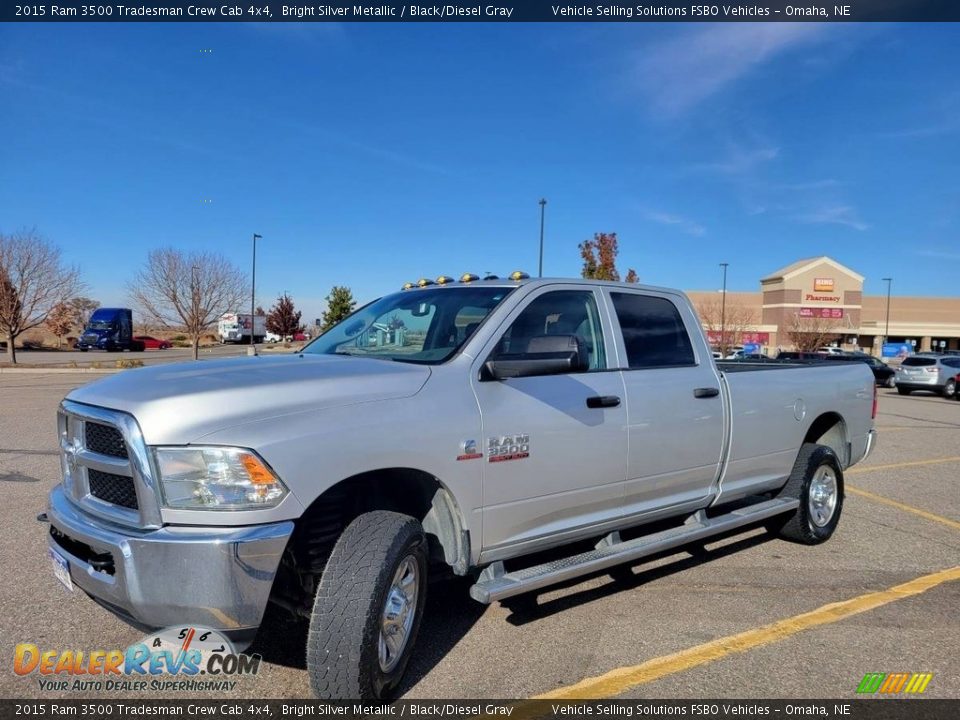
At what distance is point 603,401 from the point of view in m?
3.91

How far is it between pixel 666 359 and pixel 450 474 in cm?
203

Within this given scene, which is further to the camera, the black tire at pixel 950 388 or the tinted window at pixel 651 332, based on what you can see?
the black tire at pixel 950 388

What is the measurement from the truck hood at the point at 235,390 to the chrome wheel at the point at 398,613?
2.69ft

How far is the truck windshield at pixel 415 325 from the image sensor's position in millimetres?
3760

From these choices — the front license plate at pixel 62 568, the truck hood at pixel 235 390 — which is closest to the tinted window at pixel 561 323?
the truck hood at pixel 235 390

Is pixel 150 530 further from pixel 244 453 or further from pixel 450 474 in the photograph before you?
pixel 450 474

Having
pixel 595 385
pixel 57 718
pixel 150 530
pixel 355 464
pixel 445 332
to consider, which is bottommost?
pixel 57 718

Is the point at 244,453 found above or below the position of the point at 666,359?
below

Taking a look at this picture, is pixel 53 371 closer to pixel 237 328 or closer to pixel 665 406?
pixel 665 406

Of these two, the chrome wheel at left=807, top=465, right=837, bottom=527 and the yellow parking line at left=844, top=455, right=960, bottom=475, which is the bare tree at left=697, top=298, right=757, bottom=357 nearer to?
the yellow parking line at left=844, top=455, right=960, bottom=475

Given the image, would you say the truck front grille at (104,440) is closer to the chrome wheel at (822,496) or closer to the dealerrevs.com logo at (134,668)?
the dealerrevs.com logo at (134,668)

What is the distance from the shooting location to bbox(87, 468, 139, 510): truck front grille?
284cm

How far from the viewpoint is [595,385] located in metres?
3.94

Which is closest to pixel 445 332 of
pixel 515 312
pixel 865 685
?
pixel 515 312
